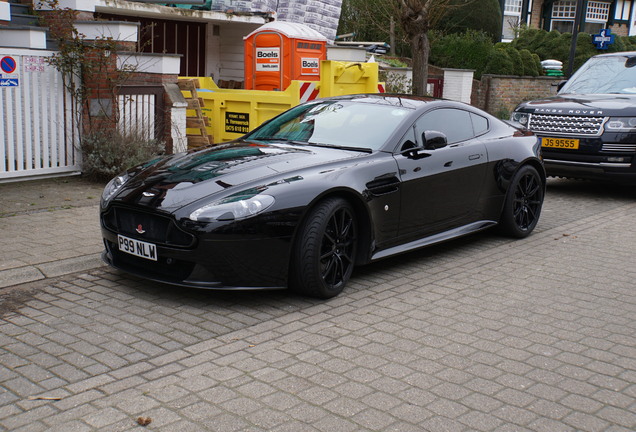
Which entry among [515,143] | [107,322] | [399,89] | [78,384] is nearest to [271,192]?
[107,322]

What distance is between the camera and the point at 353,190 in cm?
543

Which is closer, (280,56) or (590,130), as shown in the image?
(590,130)

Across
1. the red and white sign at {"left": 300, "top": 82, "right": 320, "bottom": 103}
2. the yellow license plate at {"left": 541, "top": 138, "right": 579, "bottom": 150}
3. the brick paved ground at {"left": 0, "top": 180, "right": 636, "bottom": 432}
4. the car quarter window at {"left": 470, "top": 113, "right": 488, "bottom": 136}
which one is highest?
the red and white sign at {"left": 300, "top": 82, "right": 320, "bottom": 103}

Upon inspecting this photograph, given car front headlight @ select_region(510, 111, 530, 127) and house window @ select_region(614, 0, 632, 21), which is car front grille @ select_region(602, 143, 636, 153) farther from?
house window @ select_region(614, 0, 632, 21)

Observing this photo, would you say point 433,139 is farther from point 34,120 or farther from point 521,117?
point 34,120

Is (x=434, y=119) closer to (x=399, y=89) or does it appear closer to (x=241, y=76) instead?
(x=399, y=89)

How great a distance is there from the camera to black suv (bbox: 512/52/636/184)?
9.81 m

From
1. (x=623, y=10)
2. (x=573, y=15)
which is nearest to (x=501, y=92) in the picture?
(x=573, y=15)

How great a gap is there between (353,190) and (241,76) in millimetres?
13962

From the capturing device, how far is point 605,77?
11477 mm

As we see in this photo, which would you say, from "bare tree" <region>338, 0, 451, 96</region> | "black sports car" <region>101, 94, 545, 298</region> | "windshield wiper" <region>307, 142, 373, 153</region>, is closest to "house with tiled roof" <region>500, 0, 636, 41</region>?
"bare tree" <region>338, 0, 451, 96</region>

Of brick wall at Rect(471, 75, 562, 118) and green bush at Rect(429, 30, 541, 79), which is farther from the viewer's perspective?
green bush at Rect(429, 30, 541, 79)

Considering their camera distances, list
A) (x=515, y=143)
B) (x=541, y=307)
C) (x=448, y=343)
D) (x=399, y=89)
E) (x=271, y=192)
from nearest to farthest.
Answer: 1. (x=448, y=343)
2. (x=271, y=192)
3. (x=541, y=307)
4. (x=515, y=143)
5. (x=399, y=89)

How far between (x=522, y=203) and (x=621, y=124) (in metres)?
3.28
